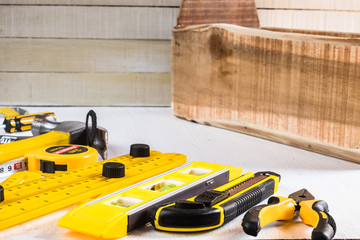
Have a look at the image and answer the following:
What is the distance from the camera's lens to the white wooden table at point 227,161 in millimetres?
629

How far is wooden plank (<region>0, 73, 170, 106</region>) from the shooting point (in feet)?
5.67

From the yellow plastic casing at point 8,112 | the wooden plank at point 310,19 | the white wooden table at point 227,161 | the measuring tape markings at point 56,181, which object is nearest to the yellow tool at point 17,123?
the yellow plastic casing at point 8,112

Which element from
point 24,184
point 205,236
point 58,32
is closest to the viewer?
point 205,236

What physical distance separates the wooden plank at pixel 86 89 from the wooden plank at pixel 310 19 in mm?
426

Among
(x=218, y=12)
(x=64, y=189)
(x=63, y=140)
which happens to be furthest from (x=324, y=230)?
(x=218, y=12)

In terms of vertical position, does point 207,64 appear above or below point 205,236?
above

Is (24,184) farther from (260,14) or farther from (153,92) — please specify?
(260,14)

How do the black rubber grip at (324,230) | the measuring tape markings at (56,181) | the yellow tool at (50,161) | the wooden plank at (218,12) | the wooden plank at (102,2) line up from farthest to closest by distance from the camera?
the wooden plank at (102,2) → the wooden plank at (218,12) → the yellow tool at (50,161) → the measuring tape markings at (56,181) → the black rubber grip at (324,230)

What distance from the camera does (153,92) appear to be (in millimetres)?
1760

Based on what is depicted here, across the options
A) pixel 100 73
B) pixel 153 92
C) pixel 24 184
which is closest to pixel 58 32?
pixel 100 73

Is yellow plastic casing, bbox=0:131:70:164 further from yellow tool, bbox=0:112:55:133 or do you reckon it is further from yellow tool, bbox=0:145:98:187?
yellow tool, bbox=0:112:55:133

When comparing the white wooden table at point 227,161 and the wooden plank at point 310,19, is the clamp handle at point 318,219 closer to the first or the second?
the white wooden table at point 227,161

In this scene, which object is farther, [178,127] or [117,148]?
[178,127]

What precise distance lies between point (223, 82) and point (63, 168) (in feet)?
2.08
